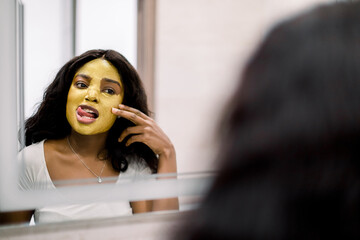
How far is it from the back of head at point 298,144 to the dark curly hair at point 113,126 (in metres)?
0.82

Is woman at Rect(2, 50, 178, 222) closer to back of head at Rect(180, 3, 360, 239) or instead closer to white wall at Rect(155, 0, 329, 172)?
white wall at Rect(155, 0, 329, 172)

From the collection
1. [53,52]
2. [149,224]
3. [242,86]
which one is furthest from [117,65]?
[242,86]

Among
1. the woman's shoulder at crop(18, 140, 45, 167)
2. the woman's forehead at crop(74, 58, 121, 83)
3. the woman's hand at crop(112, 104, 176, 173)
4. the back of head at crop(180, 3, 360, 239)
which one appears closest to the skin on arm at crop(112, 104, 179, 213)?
the woman's hand at crop(112, 104, 176, 173)

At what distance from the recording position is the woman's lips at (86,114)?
1.09 meters

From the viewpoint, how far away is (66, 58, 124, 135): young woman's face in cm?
109

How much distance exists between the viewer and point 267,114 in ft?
1.14

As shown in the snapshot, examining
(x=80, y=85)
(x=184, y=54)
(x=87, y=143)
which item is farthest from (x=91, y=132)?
(x=184, y=54)

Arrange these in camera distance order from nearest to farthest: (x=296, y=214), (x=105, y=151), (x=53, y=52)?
1. (x=296, y=214)
2. (x=53, y=52)
3. (x=105, y=151)

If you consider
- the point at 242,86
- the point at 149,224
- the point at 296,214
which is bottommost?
the point at 149,224

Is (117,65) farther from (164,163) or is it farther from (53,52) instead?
(164,163)

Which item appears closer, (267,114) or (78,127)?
(267,114)

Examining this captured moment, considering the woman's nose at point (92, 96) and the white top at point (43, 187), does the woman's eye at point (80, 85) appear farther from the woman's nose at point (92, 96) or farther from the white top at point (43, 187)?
the white top at point (43, 187)

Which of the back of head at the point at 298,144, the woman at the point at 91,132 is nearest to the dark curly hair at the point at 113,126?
the woman at the point at 91,132

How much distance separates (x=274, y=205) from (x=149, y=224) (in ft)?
2.96
